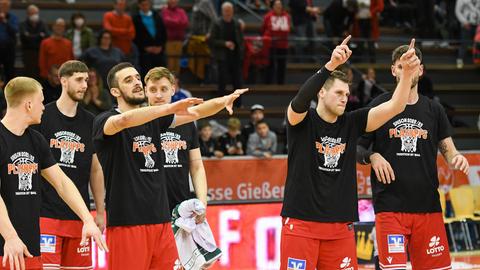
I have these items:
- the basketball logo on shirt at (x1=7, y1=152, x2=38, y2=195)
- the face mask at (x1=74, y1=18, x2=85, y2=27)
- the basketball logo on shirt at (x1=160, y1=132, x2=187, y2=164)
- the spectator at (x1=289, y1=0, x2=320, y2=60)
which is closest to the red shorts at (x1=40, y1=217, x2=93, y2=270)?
the basketball logo on shirt at (x1=160, y1=132, x2=187, y2=164)

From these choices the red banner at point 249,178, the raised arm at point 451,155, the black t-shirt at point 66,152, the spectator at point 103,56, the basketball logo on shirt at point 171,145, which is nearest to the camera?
the raised arm at point 451,155

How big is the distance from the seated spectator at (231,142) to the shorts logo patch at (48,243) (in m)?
7.68

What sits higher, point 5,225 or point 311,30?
point 311,30

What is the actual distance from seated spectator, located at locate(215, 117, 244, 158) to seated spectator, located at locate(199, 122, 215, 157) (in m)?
0.11

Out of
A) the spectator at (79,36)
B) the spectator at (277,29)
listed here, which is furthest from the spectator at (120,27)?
the spectator at (277,29)

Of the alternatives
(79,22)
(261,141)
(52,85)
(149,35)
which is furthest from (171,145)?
(149,35)

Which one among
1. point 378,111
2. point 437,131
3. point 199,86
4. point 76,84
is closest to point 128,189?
point 76,84

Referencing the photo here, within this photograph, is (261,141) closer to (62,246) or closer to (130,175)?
(62,246)

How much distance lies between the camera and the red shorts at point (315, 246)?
8.35 metres

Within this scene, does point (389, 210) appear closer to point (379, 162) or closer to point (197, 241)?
point (379, 162)

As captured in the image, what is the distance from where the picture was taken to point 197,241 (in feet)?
29.3

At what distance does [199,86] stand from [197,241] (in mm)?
11791

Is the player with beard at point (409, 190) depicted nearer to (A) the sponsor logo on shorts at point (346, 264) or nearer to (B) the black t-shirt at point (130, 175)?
(A) the sponsor logo on shorts at point (346, 264)

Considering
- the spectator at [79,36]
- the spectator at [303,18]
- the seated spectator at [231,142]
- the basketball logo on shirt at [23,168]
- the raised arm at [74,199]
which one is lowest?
the raised arm at [74,199]
